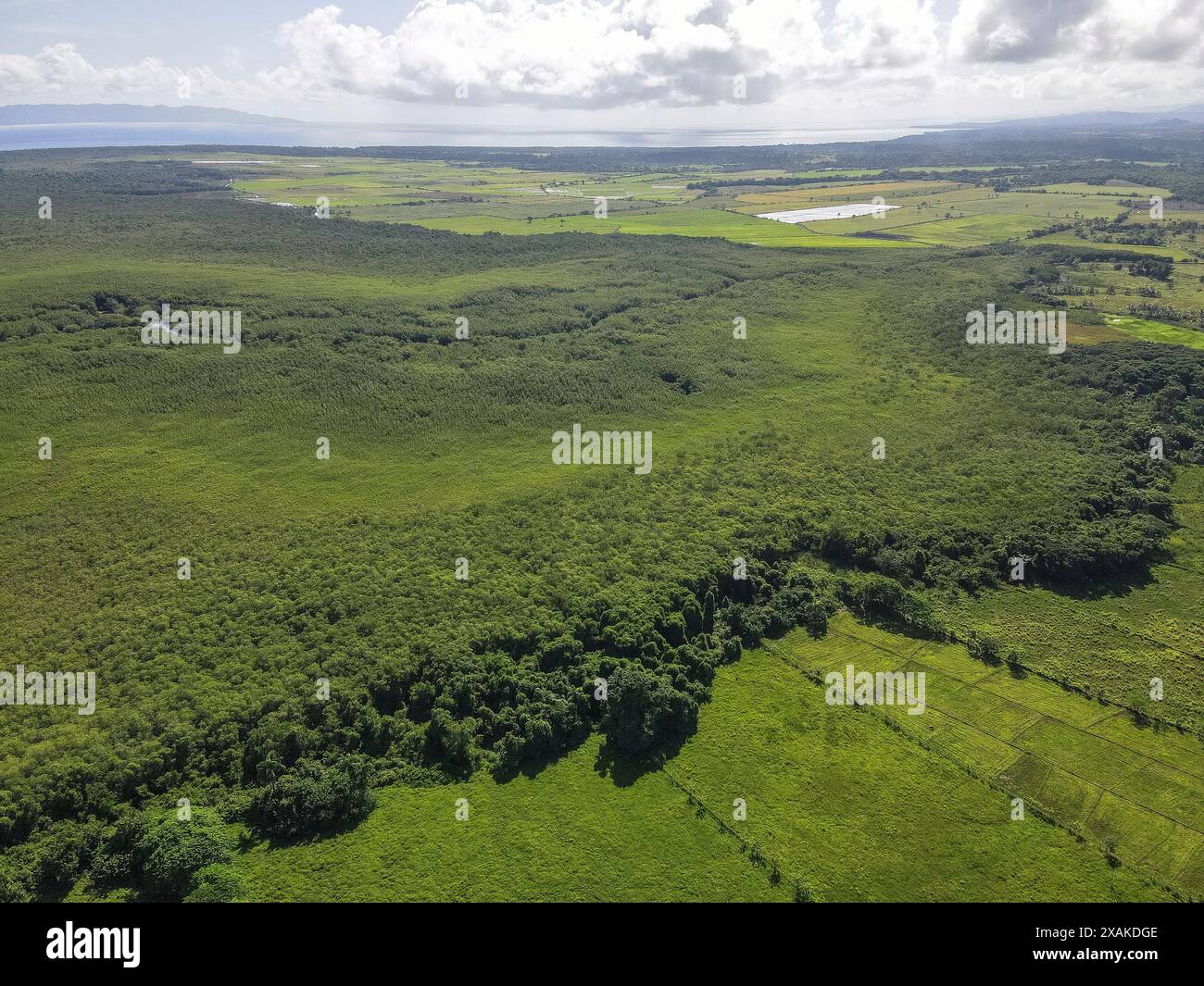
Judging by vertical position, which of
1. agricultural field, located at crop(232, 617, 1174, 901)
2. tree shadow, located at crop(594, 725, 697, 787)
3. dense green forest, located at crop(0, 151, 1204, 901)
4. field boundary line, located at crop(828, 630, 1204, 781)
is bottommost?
agricultural field, located at crop(232, 617, 1174, 901)

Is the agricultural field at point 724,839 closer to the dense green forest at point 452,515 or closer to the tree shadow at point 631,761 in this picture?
the tree shadow at point 631,761

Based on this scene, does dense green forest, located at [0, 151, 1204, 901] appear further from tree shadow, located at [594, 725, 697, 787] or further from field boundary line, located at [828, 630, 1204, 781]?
field boundary line, located at [828, 630, 1204, 781]

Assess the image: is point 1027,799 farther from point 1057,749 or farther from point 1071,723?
point 1071,723

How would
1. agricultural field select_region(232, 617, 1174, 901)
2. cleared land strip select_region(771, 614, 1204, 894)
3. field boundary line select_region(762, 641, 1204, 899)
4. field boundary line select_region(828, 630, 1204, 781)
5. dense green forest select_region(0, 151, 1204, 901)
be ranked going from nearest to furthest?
agricultural field select_region(232, 617, 1174, 901), field boundary line select_region(762, 641, 1204, 899), cleared land strip select_region(771, 614, 1204, 894), dense green forest select_region(0, 151, 1204, 901), field boundary line select_region(828, 630, 1204, 781)

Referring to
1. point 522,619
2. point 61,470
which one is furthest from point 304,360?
point 522,619

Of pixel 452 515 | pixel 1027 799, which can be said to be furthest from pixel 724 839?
pixel 452 515

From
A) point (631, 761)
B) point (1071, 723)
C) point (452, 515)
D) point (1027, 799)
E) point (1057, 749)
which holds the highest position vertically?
point (452, 515)

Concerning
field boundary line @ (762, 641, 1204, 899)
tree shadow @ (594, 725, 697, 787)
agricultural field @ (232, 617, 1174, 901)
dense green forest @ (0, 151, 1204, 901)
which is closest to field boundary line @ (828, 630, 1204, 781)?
agricultural field @ (232, 617, 1174, 901)

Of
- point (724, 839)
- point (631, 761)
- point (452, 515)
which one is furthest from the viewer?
point (452, 515)
